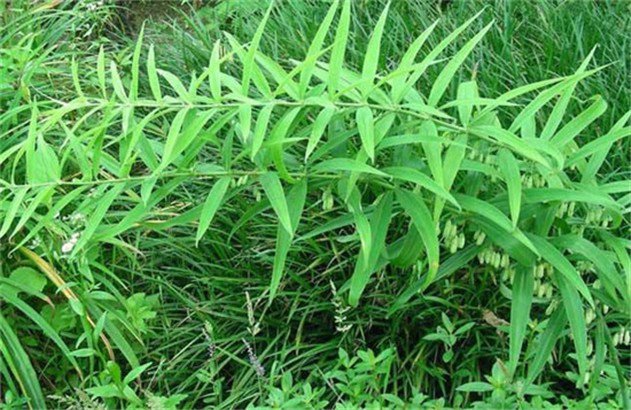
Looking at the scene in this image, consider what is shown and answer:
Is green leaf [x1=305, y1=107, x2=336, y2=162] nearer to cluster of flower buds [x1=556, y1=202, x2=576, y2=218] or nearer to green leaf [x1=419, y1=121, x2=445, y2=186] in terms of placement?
green leaf [x1=419, y1=121, x2=445, y2=186]

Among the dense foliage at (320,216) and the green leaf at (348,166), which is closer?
the green leaf at (348,166)

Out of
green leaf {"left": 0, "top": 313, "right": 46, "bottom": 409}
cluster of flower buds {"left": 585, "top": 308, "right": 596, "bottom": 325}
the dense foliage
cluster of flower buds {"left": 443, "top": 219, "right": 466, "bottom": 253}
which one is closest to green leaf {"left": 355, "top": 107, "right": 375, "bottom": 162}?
the dense foliage

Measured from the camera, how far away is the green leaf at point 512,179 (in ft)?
5.13

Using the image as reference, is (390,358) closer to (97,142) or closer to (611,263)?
(611,263)

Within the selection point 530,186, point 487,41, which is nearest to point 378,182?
point 530,186

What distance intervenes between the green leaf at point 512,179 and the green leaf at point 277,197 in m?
0.37

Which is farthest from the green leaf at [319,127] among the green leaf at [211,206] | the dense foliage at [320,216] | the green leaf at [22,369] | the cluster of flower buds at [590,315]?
the green leaf at [22,369]

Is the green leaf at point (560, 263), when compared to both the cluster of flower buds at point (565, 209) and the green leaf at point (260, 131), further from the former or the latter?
the green leaf at point (260, 131)

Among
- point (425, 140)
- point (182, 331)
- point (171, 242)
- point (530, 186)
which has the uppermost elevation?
point (425, 140)

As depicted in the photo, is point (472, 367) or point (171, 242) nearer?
point (472, 367)

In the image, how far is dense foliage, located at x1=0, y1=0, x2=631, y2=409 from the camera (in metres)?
1.67

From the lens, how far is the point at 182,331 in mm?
2805

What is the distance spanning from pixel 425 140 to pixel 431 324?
121cm

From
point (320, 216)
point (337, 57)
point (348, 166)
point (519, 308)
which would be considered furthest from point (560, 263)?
point (320, 216)
